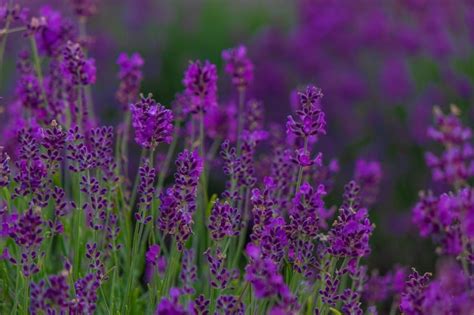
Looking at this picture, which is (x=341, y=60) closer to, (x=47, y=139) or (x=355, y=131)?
(x=355, y=131)

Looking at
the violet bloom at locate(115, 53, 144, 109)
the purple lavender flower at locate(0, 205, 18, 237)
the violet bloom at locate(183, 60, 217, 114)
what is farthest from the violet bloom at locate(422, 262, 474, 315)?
the violet bloom at locate(115, 53, 144, 109)

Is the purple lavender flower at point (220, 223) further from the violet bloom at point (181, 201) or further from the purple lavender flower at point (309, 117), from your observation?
the purple lavender flower at point (309, 117)

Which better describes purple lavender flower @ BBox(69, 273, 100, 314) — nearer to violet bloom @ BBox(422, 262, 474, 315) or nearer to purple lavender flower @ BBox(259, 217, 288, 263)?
purple lavender flower @ BBox(259, 217, 288, 263)

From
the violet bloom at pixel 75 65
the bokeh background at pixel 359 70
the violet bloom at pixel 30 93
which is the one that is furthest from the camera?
the bokeh background at pixel 359 70

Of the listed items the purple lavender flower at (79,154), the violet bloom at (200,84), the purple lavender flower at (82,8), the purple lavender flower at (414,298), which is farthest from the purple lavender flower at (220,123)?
the purple lavender flower at (414,298)

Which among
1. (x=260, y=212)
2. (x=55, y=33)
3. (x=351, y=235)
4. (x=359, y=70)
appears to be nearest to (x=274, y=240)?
(x=260, y=212)

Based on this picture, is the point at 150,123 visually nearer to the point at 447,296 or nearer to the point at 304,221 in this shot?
the point at 304,221
